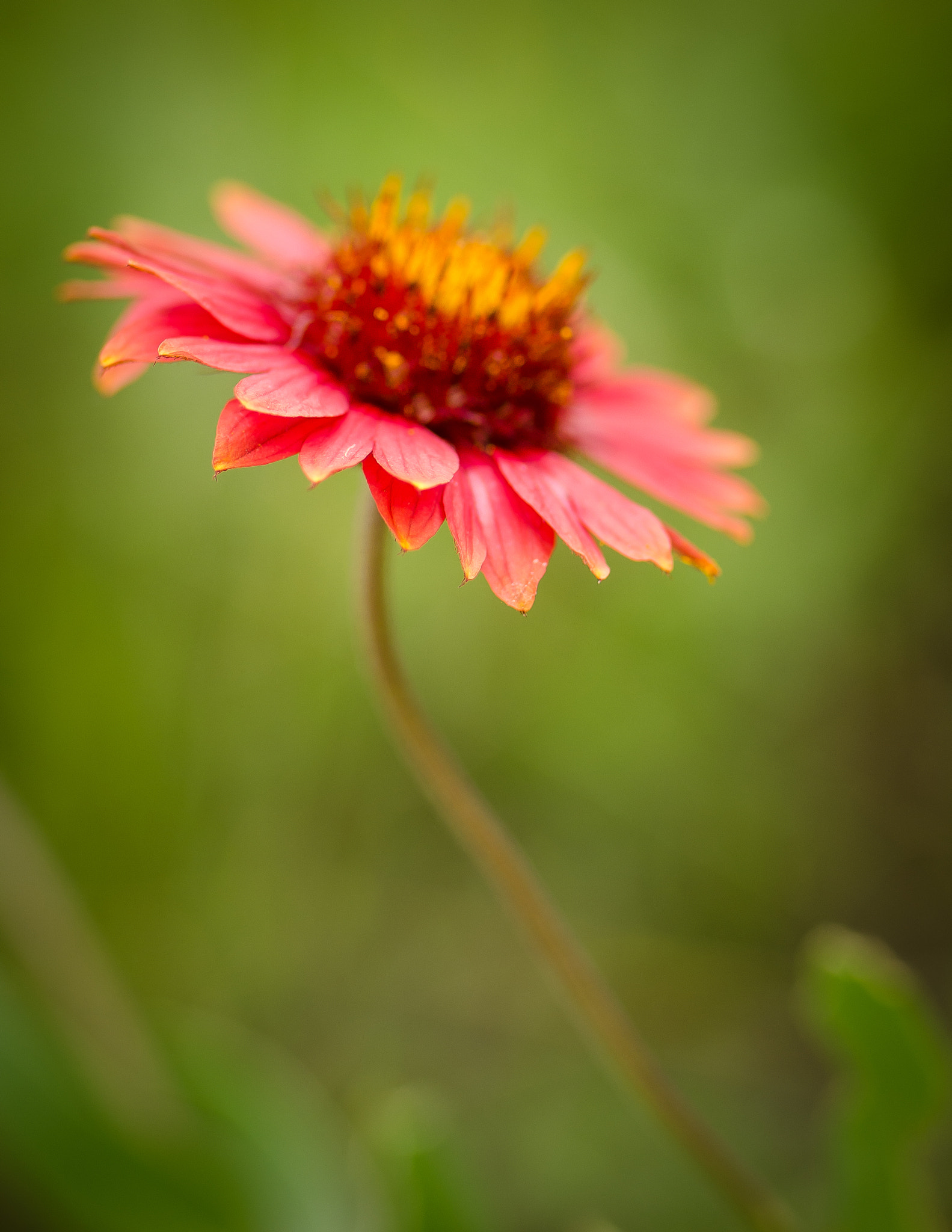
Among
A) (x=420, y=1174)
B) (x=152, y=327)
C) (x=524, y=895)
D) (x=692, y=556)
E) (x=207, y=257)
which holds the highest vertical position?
(x=207, y=257)

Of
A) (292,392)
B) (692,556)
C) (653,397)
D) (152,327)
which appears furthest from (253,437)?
(653,397)

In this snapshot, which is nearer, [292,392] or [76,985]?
[292,392]

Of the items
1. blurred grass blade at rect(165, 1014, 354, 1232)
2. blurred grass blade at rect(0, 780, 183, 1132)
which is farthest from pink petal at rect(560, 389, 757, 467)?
blurred grass blade at rect(165, 1014, 354, 1232)

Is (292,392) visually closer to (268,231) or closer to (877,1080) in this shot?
(268,231)

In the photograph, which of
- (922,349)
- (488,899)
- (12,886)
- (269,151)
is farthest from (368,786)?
(922,349)

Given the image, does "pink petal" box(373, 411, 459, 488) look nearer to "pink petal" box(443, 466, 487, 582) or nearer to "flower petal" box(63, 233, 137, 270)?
"pink petal" box(443, 466, 487, 582)

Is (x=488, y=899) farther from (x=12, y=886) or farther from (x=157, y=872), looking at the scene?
(x=12, y=886)

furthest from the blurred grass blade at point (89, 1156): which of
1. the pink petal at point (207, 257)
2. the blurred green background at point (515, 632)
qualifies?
the pink petal at point (207, 257)
